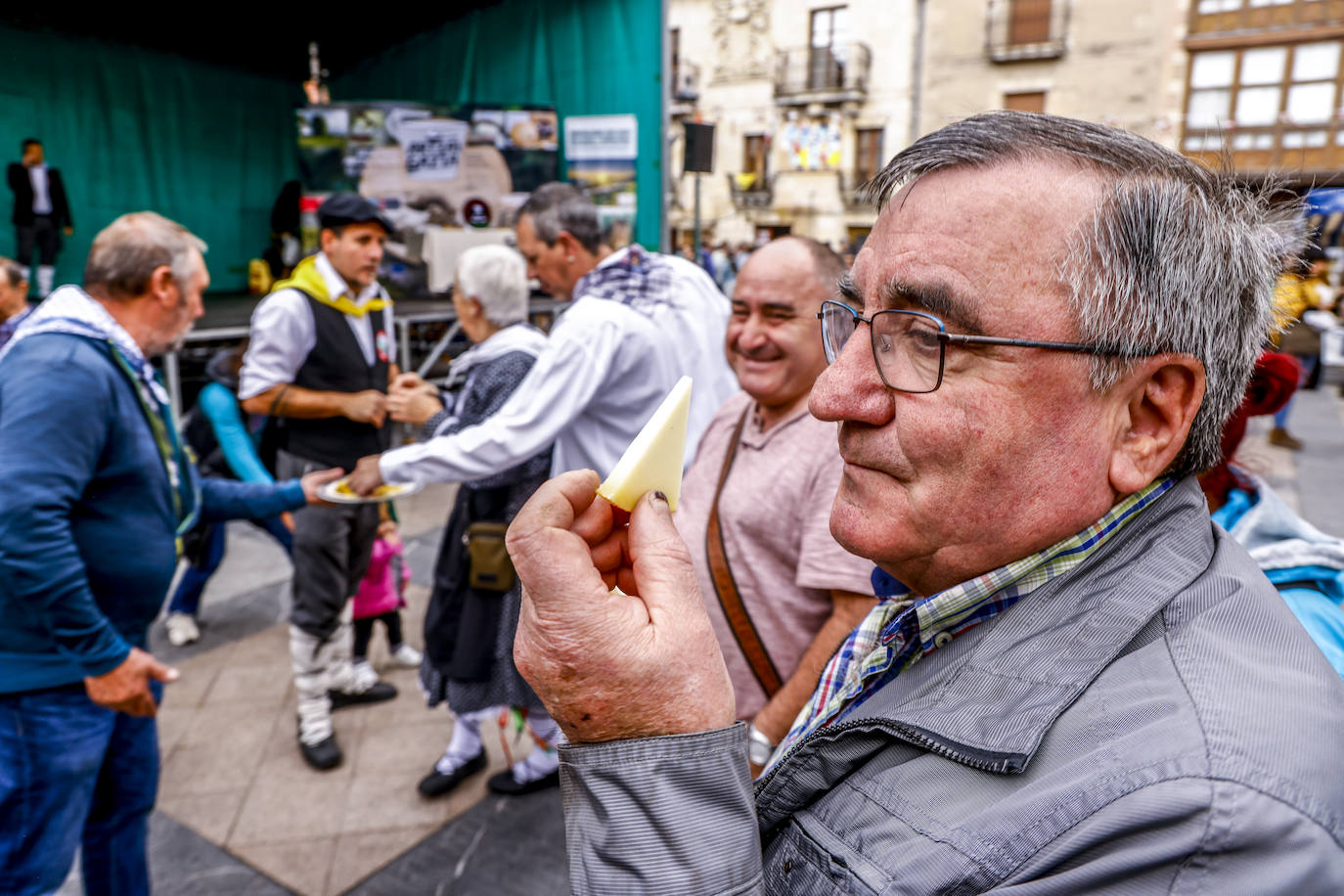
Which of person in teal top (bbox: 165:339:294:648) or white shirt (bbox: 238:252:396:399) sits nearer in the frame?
white shirt (bbox: 238:252:396:399)

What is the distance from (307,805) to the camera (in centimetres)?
302

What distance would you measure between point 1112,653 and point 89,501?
2.13 metres

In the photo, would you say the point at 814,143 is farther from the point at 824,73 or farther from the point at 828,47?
the point at 828,47

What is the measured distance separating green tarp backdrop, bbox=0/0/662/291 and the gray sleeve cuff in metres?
5.95

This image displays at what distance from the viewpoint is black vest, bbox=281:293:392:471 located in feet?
11.6

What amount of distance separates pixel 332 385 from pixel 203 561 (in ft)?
4.38

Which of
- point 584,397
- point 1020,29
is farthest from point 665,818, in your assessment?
point 1020,29

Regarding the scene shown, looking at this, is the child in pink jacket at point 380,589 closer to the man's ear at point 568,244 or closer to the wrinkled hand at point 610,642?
the man's ear at point 568,244

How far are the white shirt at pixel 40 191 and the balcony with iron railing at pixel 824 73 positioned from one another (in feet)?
72.3

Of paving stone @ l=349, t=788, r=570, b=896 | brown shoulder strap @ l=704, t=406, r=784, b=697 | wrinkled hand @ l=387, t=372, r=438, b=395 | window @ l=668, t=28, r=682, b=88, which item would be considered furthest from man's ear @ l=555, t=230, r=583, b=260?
window @ l=668, t=28, r=682, b=88

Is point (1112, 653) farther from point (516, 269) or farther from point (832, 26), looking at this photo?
point (832, 26)

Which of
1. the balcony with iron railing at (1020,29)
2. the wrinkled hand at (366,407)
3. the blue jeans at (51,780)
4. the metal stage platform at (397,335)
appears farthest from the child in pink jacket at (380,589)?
the balcony with iron railing at (1020,29)

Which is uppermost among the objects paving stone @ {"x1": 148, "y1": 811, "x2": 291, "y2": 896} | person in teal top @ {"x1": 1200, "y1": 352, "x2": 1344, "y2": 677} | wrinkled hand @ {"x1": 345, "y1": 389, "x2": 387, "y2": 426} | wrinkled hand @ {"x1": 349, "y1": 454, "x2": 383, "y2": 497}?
person in teal top @ {"x1": 1200, "y1": 352, "x2": 1344, "y2": 677}

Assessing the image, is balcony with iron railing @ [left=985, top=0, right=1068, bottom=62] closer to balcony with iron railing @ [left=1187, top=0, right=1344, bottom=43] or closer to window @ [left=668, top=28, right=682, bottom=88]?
balcony with iron railing @ [left=1187, top=0, right=1344, bottom=43]
